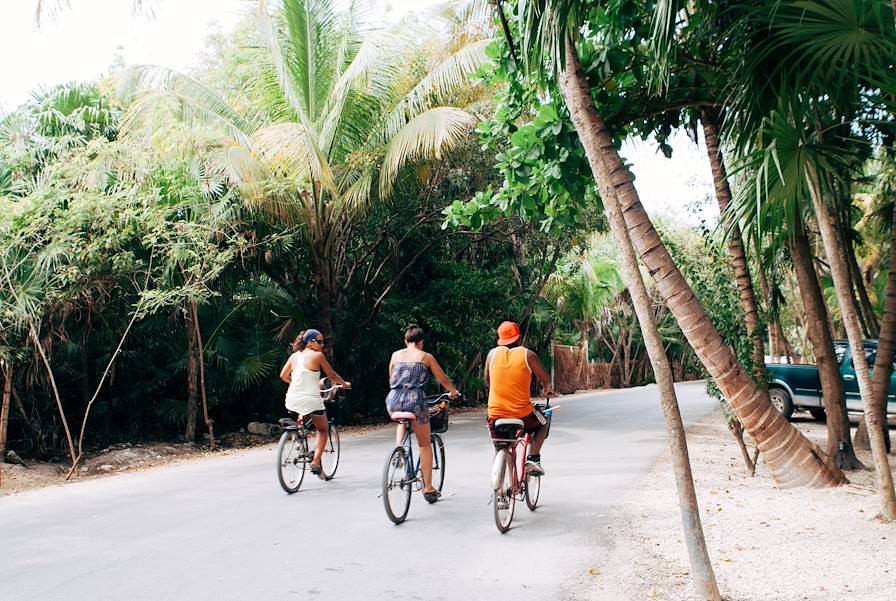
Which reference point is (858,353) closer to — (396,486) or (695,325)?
(695,325)

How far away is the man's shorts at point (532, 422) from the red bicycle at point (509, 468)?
5 centimetres

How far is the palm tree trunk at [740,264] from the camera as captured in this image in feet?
34.1

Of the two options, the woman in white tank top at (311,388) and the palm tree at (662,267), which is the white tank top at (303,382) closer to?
the woman in white tank top at (311,388)

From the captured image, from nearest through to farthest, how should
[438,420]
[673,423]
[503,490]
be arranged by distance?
[673,423] < [503,490] < [438,420]

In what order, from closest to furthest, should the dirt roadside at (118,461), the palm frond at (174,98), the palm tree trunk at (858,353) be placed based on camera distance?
1. the palm tree trunk at (858,353)
2. the dirt roadside at (118,461)
3. the palm frond at (174,98)

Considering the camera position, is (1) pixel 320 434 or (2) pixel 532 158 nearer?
(2) pixel 532 158

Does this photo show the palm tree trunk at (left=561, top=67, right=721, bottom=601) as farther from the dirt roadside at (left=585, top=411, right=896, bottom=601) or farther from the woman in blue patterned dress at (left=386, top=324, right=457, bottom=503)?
the woman in blue patterned dress at (left=386, top=324, right=457, bottom=503)

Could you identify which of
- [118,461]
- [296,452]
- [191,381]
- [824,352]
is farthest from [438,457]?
[191,381]

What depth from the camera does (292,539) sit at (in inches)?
278

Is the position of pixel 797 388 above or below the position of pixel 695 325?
below

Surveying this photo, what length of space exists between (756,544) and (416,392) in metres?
3.54

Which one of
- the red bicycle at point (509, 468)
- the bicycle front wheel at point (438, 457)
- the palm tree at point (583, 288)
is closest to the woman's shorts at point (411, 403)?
the bicycle front wheel at point (438, 457)

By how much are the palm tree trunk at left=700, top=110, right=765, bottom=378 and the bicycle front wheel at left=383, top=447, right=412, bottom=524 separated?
527 cm

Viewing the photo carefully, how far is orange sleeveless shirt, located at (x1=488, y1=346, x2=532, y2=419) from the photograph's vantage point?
291 inches
